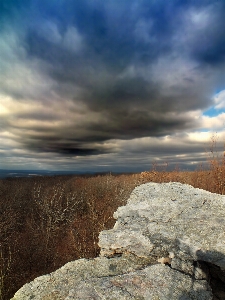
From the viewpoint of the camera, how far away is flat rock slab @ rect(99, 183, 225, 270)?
4820mm

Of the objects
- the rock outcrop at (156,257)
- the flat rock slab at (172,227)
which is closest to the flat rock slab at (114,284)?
the rock outcrop at (156,257)

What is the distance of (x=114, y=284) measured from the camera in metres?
4.08

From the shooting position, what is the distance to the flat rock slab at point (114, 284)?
390 centimetres

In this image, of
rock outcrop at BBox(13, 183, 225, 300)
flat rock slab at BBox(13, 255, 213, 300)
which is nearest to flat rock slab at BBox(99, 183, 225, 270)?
rock outcrop at BBox(13, 183, 225, 300)

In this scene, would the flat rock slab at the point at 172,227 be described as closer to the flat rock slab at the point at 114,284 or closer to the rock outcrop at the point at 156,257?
the rock outcrop at the point at 156,257

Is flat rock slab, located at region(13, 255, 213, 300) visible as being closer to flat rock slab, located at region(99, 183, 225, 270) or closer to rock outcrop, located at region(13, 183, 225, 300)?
rock outcrop, located at region(13, 183, 225, 300)

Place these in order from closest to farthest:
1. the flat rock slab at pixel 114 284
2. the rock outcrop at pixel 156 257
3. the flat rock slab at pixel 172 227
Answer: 1. the flat rock slab at pixel 114 284
2. the rock outcrop at pixel 156 257
3. the flat rock slab at pixel 172 227

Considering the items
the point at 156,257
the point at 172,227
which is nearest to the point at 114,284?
the point at 156,257

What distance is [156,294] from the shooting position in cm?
391

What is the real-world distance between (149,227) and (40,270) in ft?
58.3

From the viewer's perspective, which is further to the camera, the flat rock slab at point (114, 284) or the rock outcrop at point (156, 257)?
the rock outcrop at point (156, 257)

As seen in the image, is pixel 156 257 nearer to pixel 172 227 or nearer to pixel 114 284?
pixel 172 227

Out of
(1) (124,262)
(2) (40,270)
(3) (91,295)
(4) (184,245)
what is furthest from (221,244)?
(2) (40,270)

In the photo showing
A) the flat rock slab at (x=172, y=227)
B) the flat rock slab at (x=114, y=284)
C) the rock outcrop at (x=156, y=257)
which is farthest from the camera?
the flat rock slab at (x=172, y=227)
